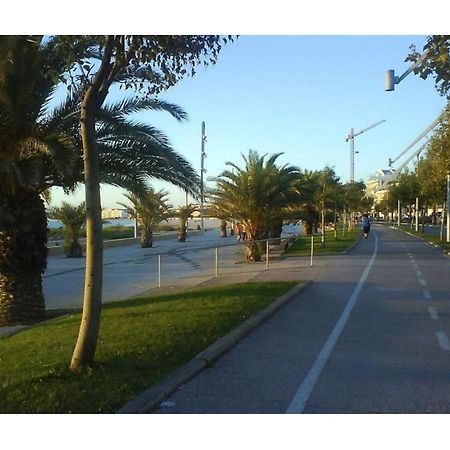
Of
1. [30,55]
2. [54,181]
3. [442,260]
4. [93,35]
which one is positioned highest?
[30,55]

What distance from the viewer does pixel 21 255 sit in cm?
1165

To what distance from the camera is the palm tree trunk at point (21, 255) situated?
11.5m

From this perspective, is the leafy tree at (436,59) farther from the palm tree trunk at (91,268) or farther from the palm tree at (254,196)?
the palm tree at (254,196)

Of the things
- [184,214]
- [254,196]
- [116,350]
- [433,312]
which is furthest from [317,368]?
[184,214]

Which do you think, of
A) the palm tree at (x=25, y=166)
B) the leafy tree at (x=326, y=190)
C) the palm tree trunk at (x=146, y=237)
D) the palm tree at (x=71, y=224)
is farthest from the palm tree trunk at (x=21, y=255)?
the palm tree trunk at (x=146, y=237)

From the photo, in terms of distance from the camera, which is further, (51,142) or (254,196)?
(254,196)

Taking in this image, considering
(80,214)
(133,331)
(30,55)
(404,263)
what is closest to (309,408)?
(133,331)

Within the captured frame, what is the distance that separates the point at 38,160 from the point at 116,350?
14.7 feet

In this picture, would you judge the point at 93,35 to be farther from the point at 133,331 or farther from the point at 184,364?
the point at 133,331

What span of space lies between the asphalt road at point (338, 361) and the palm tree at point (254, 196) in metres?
11.3

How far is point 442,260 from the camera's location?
→ 23141 mm

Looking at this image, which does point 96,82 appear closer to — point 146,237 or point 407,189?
point 146,237

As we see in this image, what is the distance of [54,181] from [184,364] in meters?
6.37

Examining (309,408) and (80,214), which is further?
(80,214)
